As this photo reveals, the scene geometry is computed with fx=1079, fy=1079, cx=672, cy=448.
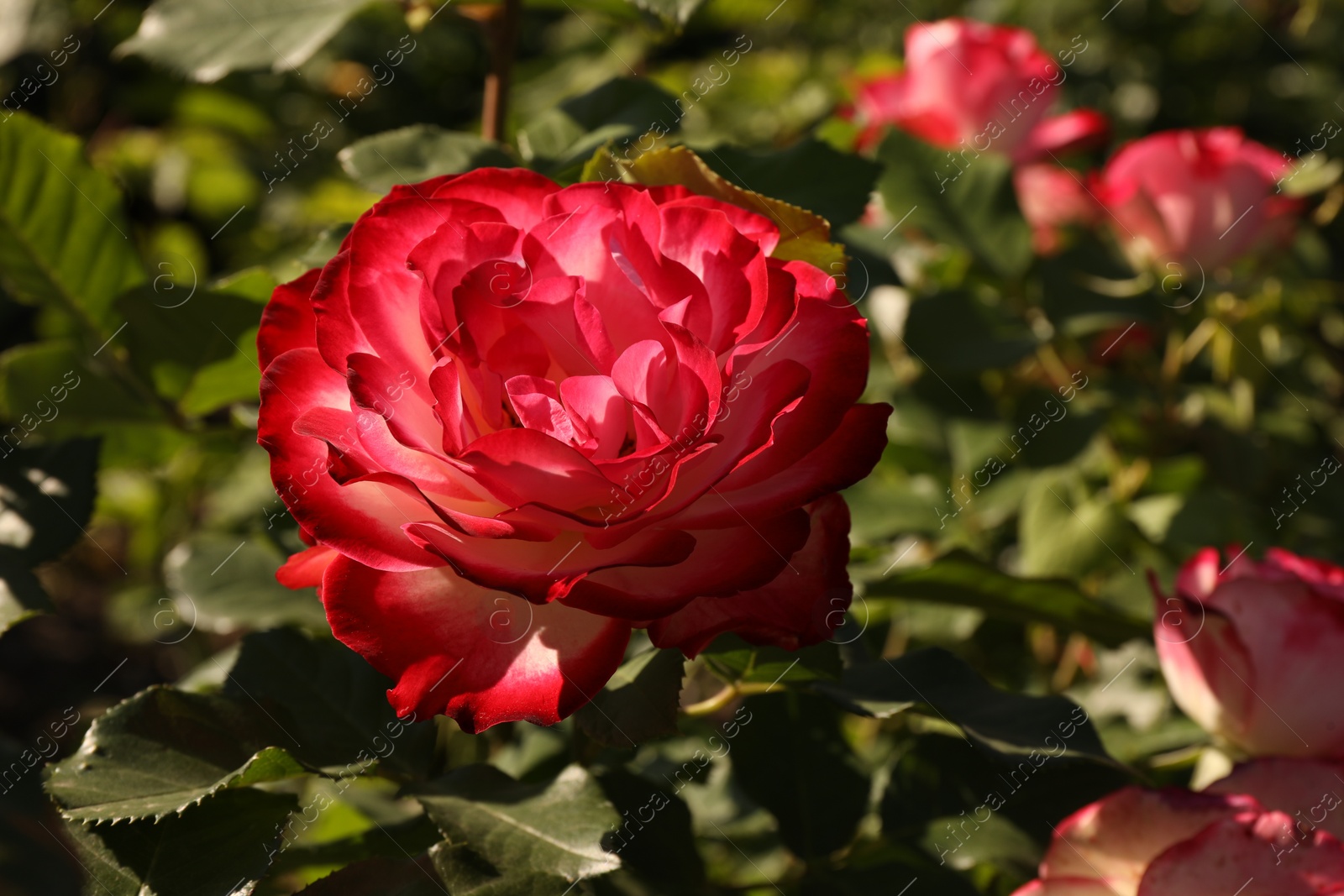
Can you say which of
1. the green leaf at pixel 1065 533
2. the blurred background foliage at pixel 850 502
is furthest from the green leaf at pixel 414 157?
the green leaf at pixel 1065 533

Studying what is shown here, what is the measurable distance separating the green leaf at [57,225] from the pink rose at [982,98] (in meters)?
0.76

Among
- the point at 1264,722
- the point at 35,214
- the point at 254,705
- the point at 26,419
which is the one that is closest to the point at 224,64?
the point at 35,214

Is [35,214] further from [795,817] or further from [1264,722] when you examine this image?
[1264,722]

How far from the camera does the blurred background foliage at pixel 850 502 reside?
606mm

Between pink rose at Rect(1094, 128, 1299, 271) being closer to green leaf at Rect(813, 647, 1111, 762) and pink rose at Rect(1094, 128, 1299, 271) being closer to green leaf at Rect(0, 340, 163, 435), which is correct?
green leaf at Rect(813, 647, 1111, 762)

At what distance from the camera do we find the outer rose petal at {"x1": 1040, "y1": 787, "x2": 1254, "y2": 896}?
549mm

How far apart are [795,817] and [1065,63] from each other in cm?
171

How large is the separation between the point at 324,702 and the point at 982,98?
35.5 inches

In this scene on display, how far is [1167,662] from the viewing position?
71 cm

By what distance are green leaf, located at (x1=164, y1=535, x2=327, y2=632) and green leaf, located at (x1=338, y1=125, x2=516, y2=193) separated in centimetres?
29

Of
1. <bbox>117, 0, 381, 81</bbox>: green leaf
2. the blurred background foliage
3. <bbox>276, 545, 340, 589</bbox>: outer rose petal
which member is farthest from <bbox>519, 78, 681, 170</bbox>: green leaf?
<bbox>276, 545, 340, 589</bbox>: outer rose petal

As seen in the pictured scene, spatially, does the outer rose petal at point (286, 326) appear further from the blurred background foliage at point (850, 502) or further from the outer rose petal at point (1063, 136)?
the outer rose petal at point (1063, 136)

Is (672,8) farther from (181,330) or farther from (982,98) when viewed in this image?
(982,98)

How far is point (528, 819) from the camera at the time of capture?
1.71 feet
